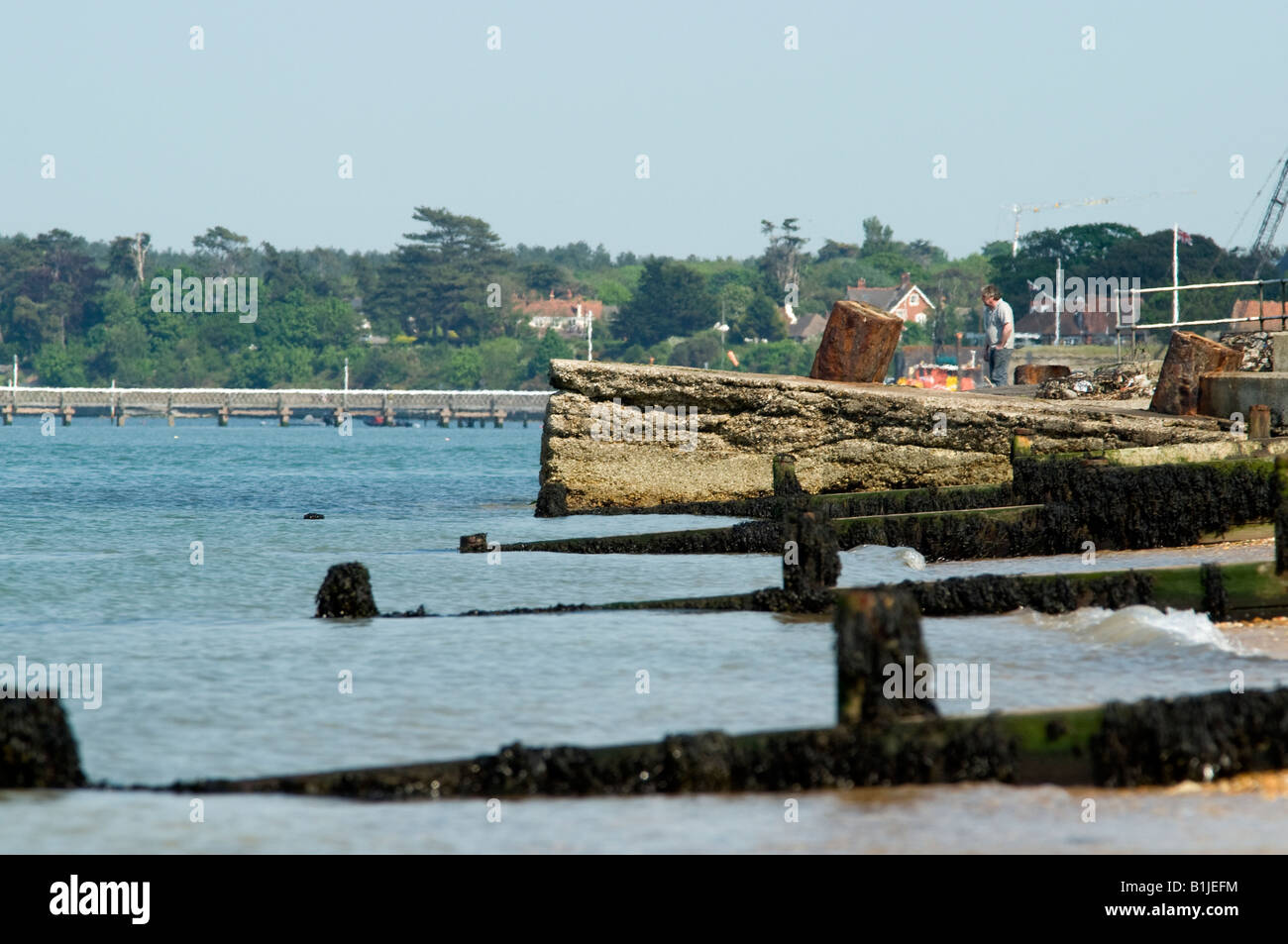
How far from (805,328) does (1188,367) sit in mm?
169160

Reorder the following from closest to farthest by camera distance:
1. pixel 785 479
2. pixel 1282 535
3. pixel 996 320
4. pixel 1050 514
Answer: pixel 1282 535 → pixel 1050 514 → pixel 785 479 → pixel 996 320

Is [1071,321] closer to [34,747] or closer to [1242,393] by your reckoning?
[1242,393]

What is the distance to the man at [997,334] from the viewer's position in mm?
20656

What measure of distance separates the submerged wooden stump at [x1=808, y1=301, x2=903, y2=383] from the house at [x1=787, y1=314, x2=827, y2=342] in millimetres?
164182

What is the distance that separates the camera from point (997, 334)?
2080 cm

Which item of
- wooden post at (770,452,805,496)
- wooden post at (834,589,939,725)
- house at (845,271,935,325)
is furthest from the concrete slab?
house at (845,271,935,325)

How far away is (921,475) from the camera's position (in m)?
15.6

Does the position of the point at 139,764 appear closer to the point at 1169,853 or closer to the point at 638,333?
the point at 1169,853

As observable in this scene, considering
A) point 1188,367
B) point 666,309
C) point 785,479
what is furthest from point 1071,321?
point 785,479

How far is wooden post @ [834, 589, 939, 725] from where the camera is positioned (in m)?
5.46

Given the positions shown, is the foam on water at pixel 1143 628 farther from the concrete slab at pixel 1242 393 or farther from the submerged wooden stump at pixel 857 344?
the submerged wooden stump at pixel 857 344

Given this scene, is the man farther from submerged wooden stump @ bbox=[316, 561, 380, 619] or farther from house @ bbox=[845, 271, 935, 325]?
house @ bbox=[845, 271, 935, 325]
